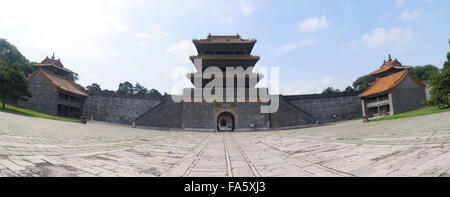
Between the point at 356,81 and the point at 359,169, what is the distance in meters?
59.4

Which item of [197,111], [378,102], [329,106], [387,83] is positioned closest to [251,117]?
[197,111]

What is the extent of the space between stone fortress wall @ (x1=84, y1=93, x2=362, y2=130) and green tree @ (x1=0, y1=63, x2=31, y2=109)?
9.03 metres

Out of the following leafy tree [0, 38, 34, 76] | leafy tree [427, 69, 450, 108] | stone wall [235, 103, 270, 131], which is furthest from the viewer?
leafy tree [0, 38, 34, 76]

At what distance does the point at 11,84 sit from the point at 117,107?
10.7 metres

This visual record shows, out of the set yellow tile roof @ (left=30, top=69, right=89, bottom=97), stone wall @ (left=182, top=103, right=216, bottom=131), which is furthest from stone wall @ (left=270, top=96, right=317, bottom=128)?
yellow tile roof @ (left=30, top=69, right=89, bottom=97)

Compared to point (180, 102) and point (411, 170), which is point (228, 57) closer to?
point (180, 102)

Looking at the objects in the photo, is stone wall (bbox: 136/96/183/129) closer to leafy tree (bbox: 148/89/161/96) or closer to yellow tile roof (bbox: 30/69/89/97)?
yellow tile roof (bbox: 30/69/89/97)

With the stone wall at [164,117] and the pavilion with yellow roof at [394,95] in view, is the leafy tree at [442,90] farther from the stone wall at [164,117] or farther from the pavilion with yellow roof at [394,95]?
the stone wall at [164,117]

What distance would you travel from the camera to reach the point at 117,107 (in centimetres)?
2708

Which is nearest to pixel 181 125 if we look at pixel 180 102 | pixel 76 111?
pixel 180 102

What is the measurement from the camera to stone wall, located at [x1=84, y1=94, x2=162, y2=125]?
26.8 meters

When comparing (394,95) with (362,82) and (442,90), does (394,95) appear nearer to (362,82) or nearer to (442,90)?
(442,90)

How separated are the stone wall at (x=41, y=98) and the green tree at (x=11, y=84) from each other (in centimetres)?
435
